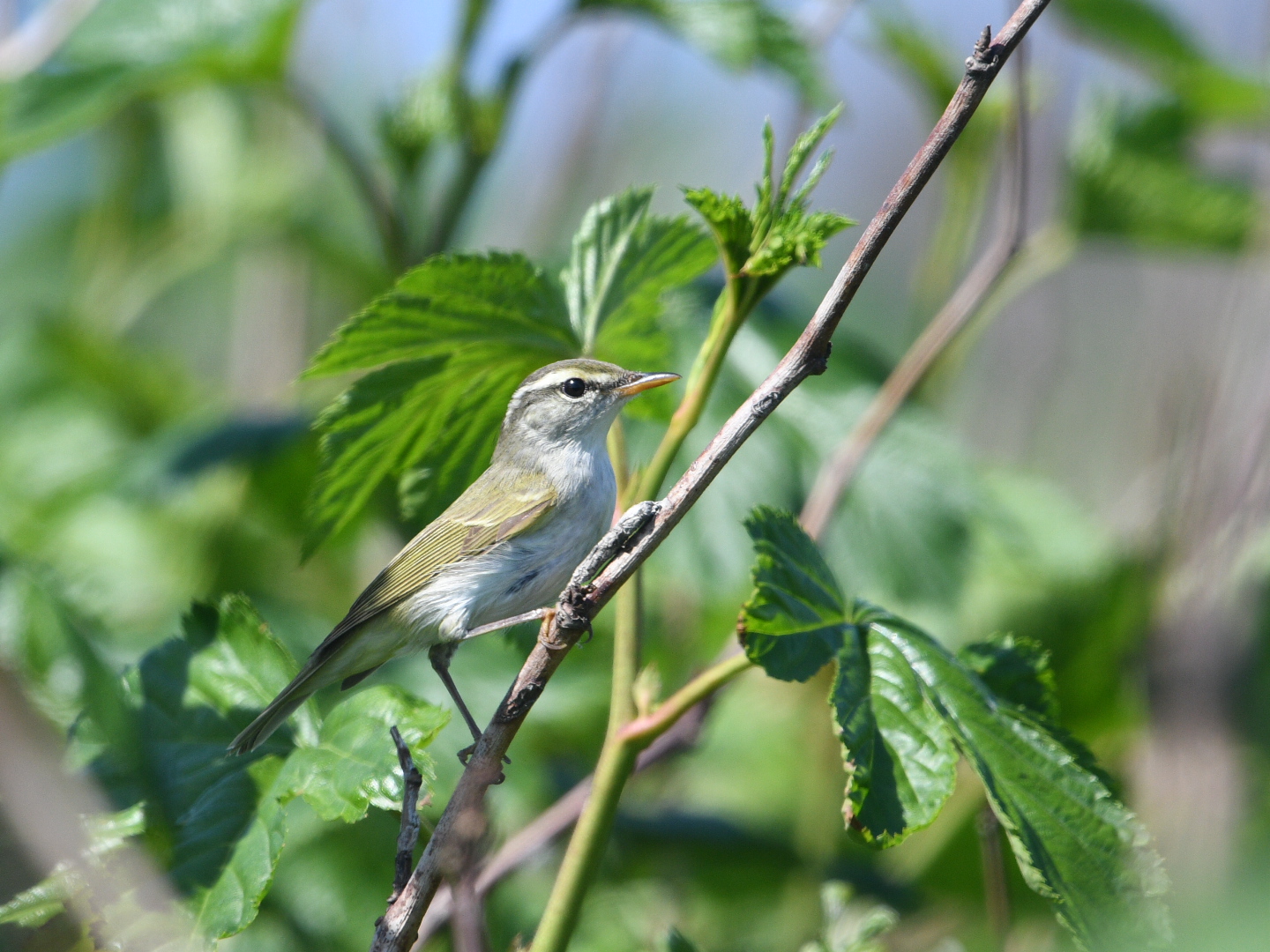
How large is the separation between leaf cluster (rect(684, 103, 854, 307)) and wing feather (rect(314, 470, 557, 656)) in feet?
3.52

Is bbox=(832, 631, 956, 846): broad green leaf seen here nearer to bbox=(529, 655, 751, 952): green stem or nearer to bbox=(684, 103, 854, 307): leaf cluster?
bbox=(529, 655, 751, 952): green stem

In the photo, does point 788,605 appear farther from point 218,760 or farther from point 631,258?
point 218,760

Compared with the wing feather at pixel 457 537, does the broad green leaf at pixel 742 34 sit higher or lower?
higher

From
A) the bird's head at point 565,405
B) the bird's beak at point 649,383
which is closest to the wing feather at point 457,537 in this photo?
the bird's head at point 565,405

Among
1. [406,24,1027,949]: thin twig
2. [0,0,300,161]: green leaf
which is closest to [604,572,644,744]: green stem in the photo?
[406,24,1027,949]: thin twig

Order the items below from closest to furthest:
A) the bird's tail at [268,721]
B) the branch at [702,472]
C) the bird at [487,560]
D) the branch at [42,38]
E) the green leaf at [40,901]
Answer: the branch at [702,472], the green leaf at [40,901], the bird's tail at [268,721], the bird at [487,560], the branch at [42,38]

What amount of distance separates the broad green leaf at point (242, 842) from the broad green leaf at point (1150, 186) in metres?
2.50

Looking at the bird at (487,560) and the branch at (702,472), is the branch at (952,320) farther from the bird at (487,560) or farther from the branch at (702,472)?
the branch at (702,472)

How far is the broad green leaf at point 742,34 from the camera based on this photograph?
2.47m

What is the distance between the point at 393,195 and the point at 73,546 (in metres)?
1.29

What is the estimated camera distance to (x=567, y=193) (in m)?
4.09

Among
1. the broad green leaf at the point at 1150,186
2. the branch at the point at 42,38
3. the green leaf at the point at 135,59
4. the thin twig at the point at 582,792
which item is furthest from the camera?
the broad green leaf at the point at 1150,186

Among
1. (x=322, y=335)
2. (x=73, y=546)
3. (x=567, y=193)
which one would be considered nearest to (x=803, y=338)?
(x=73, y=546)

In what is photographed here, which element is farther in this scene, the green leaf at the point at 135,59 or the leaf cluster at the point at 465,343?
the green leaf at the point at 135,59
